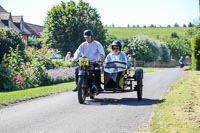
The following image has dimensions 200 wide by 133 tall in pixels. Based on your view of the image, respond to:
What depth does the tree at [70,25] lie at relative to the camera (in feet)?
209

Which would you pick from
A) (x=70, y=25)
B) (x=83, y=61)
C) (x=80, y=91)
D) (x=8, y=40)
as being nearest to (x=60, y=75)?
(x=8, y=40)

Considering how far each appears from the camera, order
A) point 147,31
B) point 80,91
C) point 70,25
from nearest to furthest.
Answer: point 80,91 < point 70,25 < point 147,31

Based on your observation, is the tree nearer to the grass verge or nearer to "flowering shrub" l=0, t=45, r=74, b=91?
"flowering shrub" l=0, t=45, r=74, b=91

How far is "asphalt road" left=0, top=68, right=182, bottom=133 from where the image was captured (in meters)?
7.95

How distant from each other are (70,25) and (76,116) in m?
56.0

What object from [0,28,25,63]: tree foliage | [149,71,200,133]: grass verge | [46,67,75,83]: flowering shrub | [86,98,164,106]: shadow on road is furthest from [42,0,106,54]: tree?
[149,71,200,133]: grass verge

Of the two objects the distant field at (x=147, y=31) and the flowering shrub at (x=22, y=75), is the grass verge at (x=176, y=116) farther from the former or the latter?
the distant field at (x=147, y=31)

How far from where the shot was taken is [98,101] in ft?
40.6

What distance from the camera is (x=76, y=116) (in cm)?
943

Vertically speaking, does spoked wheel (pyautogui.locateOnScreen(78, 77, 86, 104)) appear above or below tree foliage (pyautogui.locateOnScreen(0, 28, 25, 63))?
below

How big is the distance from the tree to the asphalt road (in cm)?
5094

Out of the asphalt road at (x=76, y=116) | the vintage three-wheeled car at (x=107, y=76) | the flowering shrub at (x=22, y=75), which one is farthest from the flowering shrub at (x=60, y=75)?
the vintage three-wheeled car at (x=107, y=76)

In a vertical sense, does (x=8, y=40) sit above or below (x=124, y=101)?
above

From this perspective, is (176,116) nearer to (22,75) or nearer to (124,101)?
(124,101)
